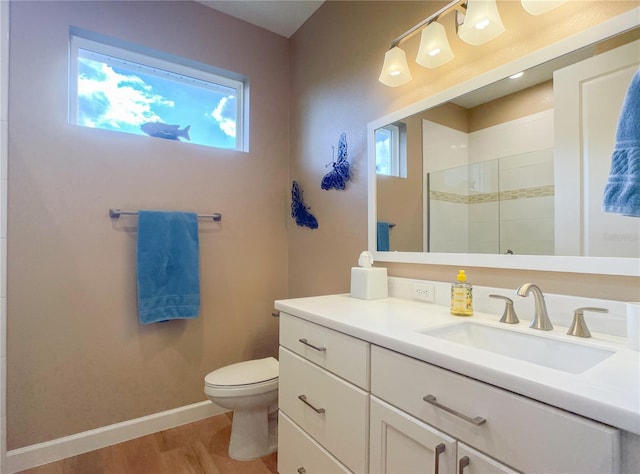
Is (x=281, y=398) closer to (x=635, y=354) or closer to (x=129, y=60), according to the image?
(x=635, y=354)

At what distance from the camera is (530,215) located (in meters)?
1.12

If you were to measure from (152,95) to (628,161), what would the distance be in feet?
7.70

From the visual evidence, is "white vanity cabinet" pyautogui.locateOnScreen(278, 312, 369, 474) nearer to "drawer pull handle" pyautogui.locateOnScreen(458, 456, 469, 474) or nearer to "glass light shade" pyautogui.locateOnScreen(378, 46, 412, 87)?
"drawer pull handle" pyautogui.locateOnScreen(458, 456, 469, 474)

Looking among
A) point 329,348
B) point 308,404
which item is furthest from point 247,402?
point 329,348

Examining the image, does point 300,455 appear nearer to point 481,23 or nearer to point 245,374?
point 245,374

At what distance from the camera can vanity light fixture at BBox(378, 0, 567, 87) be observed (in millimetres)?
1124

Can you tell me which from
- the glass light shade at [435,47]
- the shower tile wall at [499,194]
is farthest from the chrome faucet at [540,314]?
the glass light shade at [435,47]

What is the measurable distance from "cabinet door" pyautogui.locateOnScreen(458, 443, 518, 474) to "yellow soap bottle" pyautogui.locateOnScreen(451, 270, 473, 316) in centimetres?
53

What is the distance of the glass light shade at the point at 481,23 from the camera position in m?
1.13

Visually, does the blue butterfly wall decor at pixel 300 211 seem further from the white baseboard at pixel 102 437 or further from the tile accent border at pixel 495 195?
the white baseboard at pixel 102 437

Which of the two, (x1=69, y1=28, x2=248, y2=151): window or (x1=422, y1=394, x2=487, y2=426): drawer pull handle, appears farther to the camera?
(x1=69, y1=28, x2=248, y2=151): window

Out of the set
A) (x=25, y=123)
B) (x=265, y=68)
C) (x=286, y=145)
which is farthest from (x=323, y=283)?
(x=25, y=123)

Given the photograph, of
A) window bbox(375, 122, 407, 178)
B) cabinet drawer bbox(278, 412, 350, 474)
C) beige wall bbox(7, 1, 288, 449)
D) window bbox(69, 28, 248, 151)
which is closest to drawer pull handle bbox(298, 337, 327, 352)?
cabinet drawer bbox(278, 412, 350, 474)

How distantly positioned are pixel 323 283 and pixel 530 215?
1.24m
